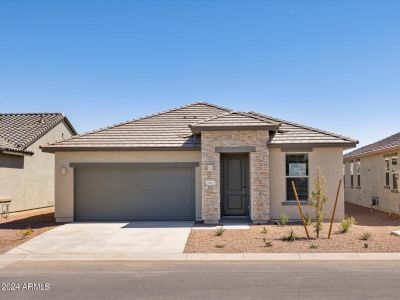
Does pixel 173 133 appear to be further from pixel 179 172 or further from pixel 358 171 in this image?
pixel 358 171

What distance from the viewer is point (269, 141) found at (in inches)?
656

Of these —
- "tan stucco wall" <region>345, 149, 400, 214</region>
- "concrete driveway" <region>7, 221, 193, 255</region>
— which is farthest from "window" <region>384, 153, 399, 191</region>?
"concrete driveway" <region>7, 221, 193, 255</region>

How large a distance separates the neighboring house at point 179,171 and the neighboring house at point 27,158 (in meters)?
5.47

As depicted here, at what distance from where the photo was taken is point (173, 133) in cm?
1831

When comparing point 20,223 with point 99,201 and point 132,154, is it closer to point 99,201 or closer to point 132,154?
point 99,201

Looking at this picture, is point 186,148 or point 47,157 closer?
point 186,148

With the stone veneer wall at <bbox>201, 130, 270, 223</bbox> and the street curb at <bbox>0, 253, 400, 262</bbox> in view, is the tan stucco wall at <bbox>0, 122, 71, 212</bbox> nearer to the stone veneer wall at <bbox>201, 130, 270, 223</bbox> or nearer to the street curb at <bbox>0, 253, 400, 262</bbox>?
the stone veneer wall at <bbox>201, 130, 270, 223</bbox>

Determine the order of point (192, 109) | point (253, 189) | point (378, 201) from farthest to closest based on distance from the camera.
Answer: point (378, 201), point (192, 109), point (253, 189)

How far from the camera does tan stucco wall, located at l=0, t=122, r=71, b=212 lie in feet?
71.1

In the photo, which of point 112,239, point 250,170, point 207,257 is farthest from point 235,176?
point 207,257

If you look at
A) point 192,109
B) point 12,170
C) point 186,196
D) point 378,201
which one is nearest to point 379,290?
point 186,196

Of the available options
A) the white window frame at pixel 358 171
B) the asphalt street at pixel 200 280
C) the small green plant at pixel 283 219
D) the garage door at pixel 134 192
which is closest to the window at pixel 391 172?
the white window frame at pixel 358 171

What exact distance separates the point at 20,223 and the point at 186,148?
7399 millimetres

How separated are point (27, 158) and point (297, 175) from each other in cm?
1491
